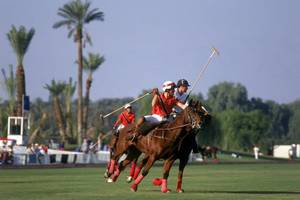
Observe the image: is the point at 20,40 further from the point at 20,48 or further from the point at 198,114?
the point at 198,114

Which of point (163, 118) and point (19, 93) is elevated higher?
point (19, 93)

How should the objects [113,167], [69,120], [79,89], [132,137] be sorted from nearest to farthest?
1. [132,137]
2. [113,167]
3. [79,89]
4. [69,120]

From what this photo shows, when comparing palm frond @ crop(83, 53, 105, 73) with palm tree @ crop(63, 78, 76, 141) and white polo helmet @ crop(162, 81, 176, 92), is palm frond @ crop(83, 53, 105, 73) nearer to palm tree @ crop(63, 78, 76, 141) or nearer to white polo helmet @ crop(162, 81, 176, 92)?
palm tree @ crop(63, 78, 76, 141)

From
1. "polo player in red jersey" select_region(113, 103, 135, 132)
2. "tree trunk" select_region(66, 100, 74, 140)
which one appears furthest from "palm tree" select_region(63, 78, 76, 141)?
"polo player in red jersey" select_region(113, 103, 135, 132)

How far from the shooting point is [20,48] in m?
91.3

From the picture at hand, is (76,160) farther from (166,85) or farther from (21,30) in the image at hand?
(166,85)

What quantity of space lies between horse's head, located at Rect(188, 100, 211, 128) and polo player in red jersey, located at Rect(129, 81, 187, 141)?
877 mm

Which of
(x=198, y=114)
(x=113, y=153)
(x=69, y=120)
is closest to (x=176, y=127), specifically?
(x=198, y=114)

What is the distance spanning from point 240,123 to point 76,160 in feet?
284

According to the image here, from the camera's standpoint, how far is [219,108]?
655 feet

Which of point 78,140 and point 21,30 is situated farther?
point 78,140

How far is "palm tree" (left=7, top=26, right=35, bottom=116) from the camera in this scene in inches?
3526

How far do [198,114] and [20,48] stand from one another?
69572 millimetres

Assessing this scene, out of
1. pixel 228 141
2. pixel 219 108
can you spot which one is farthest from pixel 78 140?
pixel 219 108
